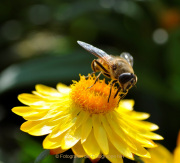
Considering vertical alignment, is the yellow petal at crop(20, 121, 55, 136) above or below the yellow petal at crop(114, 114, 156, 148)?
below

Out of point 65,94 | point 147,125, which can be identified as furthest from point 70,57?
point 147,125

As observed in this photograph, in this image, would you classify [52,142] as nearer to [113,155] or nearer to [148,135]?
[113,155]

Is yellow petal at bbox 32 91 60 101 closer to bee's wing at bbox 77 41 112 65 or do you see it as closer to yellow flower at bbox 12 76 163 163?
yellow flower at bbox 12 76 163 163

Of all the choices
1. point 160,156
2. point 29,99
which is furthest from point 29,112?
point 160,156

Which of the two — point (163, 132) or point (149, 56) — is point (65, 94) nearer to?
point (163, 132)

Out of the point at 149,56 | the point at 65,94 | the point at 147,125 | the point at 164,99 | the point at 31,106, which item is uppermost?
the point at 149,56

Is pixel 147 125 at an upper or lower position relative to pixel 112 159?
upper

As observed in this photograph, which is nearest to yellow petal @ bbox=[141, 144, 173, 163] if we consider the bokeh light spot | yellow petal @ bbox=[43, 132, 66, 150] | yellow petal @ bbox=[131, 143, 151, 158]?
yellow petal @ bbox=[131, 143, 151, 158]
